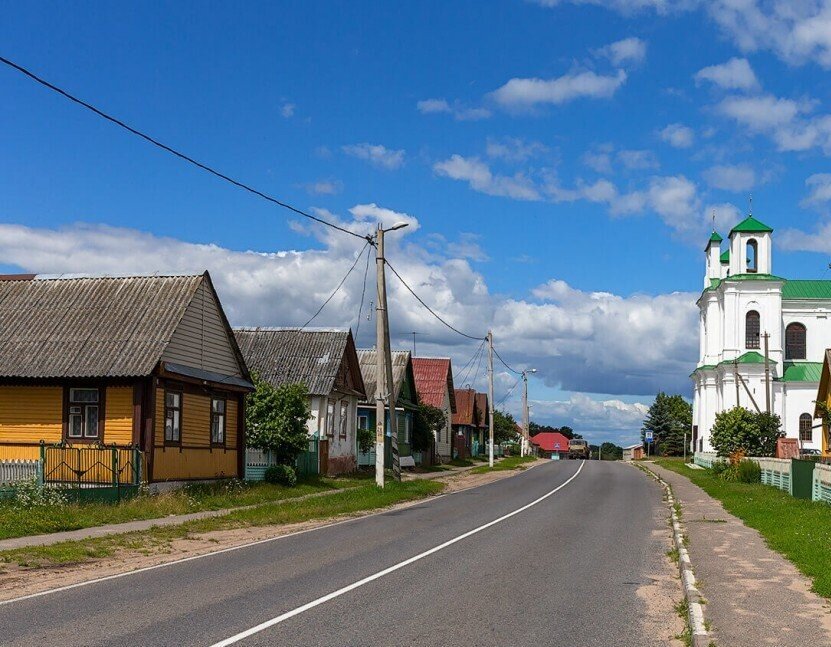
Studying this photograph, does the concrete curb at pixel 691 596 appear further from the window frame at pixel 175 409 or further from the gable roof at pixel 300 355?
the gable roof at pixel 300 355

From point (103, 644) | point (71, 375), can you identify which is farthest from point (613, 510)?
point (103, 644)

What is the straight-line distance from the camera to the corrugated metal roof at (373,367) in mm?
48438

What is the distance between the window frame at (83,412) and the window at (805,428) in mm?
61288

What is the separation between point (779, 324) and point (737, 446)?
29982 mm

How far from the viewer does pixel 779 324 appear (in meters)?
75.4

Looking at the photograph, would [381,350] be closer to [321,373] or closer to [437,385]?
[321,373]

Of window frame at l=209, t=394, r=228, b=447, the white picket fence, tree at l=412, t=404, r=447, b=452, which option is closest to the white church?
tree at l=412, t=404, r=447, b=452

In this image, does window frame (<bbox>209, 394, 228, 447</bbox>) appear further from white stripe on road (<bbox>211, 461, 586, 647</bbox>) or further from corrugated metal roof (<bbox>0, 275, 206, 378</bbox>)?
white stripe on road (<bbox>211, 461, 586, 647</bbox>)

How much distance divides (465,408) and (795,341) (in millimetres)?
27586

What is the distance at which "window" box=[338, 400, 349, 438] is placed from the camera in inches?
1647

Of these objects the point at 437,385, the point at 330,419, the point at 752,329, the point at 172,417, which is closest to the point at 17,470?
the point at 172,417

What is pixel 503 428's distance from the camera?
108 meters

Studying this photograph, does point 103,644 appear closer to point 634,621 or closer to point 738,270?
point 634,621

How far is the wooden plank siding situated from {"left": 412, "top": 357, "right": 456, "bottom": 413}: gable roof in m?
36.5
